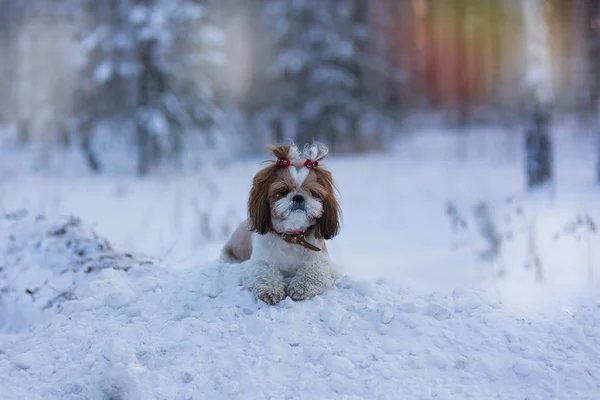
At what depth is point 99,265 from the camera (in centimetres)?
516

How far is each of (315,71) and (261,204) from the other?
13.9 metres

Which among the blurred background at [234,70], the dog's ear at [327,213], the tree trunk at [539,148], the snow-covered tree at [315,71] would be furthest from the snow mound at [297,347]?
the snow-covered tree at [315,71]

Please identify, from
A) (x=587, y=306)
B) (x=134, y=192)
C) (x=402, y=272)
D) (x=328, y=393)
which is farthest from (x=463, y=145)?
(x=328, y=393)

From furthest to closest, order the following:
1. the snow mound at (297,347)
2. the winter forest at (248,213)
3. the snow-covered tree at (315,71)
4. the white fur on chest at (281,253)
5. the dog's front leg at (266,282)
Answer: the snow-covered tree at (315,71) < the white fur on chest at (281,253) < the dog's front leg at (266,282) < the winter forest at (248,213) < the snow mound at (297,347)

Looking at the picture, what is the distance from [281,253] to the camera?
4164 millimetres

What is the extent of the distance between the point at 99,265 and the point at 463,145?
715 inches

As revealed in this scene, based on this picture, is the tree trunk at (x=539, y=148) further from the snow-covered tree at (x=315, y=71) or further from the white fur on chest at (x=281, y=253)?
the snow-covered tree at (x=315, y=71)

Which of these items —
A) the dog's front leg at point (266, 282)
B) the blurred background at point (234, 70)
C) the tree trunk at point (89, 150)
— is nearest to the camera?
the dog's front leg at point (266, 282)

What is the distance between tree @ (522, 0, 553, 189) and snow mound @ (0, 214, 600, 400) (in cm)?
613

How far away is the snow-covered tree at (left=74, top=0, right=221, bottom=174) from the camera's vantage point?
13211mm

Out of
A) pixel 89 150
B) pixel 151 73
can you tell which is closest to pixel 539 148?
pixel 151 73

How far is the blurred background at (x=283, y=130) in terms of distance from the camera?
7.73 meters

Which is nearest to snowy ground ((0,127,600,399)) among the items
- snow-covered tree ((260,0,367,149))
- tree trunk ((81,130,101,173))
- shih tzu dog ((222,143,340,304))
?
shih tzu dog ((222,143,340,304))

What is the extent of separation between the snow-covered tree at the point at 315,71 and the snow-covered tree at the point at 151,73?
12.1 ft
